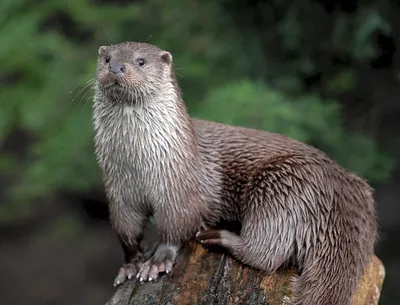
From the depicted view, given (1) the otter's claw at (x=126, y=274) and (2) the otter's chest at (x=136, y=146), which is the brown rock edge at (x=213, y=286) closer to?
(1) the otter's claw at (x=126, y=274)

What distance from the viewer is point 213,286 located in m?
3.11

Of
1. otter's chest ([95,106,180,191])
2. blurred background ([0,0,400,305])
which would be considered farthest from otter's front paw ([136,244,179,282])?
blurred background ([0,0,400,305])

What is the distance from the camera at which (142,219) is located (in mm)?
3281

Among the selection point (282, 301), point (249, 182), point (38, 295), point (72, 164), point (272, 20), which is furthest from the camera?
point (38, 295)

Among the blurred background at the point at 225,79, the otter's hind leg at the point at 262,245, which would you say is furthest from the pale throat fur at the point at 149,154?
the blurred background at the point at 225,79

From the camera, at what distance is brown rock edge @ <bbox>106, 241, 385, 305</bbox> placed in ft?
10.0

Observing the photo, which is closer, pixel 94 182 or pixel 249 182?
pixel 249 182

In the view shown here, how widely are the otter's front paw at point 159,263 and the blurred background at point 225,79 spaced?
50.0 inches

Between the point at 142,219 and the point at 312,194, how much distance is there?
720 millimetres

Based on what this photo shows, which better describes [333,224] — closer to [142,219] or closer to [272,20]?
[142,219]

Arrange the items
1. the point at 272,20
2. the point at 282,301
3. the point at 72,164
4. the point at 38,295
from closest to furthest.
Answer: the point at 282,301 < the point at 272,20 < the point at 72,164 < the point at 38,295

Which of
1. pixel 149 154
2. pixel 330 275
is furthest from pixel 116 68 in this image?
pixel 330 275

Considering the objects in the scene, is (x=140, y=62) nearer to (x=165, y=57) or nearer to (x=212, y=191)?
(x=165, y=57)

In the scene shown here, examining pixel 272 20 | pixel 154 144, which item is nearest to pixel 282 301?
pixel 154 144
